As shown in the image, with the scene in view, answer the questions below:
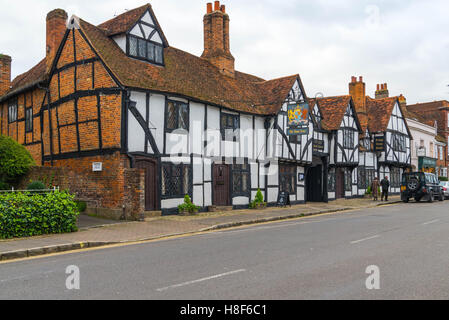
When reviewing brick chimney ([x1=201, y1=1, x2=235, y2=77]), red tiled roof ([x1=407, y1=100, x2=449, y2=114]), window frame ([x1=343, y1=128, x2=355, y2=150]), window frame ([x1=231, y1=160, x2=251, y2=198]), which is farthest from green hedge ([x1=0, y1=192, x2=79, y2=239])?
red tiled roof ([x1=407, y1=100, x2=449, y2=114])

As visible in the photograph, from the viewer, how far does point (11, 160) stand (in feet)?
53.2

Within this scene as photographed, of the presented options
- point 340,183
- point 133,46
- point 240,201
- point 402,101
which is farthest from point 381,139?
point 133,46

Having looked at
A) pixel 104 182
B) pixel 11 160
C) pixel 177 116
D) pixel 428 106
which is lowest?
pixel 104 182

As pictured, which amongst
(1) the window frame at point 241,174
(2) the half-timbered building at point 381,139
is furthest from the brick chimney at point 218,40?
(2) the half-timbered building at point 381,139

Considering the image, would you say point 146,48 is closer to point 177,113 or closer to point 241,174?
point 177,113

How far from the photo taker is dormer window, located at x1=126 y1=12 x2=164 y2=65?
17.9 metres

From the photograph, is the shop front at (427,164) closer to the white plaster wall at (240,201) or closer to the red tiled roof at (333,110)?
the red tiled roof at (333,110)

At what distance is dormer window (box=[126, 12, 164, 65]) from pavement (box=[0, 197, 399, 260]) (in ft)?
23.5

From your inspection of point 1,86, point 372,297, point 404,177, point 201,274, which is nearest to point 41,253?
point 201,274

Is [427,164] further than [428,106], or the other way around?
[428,106]

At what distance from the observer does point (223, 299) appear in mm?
5402

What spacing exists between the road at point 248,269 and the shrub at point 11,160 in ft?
27.2

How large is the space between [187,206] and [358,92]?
2171 centimetres
